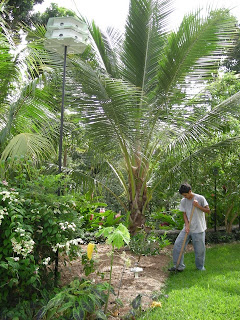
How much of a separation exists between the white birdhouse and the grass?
340 centimetres

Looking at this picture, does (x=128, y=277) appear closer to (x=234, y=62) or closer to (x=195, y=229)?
(x=195, y=229)

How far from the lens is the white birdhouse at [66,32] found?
446cm

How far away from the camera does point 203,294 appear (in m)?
4.41

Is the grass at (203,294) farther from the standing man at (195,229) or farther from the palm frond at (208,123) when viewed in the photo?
the palm frond at (208,123)

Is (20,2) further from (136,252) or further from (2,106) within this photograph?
(136,252)

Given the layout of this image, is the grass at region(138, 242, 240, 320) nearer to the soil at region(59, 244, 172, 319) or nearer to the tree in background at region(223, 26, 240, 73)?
the soil at region(59, 244, 172, 319)

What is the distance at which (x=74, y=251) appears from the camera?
4098 millimetres

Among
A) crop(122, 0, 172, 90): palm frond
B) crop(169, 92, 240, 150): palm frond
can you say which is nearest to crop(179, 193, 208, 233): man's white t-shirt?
crop(169, 92, 240, 150): palm frond

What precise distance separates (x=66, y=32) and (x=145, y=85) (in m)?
3.56

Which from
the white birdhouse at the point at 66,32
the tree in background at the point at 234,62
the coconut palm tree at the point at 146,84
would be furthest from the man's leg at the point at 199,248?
the tree in background at the point at 234,62

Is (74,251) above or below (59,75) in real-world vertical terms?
below

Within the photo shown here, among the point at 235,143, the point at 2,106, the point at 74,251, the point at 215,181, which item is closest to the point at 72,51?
the point at 2,106

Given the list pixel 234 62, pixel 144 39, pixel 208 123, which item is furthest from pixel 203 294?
pixel 234 62

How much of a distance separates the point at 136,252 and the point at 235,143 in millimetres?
3305
